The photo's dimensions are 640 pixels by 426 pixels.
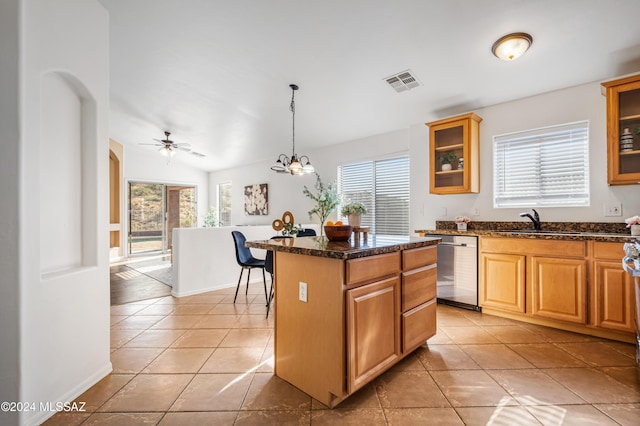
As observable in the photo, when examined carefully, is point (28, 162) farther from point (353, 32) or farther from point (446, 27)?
point (446, 27)

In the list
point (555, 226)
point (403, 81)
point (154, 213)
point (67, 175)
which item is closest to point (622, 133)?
point (555, 226)

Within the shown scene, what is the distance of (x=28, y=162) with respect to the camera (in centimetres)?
154

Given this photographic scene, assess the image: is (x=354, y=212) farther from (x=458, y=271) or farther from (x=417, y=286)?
(x=458, y=271)

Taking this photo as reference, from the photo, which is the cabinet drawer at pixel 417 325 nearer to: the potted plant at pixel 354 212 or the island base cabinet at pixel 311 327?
the island base cabinet at pixel 311 327

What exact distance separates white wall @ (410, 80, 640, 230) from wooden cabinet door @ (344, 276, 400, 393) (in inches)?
93.0

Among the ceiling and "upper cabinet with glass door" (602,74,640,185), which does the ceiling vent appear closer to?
the ceiling

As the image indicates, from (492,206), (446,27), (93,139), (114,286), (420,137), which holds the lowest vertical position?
(114,286)

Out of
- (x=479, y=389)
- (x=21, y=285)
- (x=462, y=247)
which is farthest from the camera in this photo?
(x=462, y=247)

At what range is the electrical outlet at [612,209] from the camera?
9.29 feet

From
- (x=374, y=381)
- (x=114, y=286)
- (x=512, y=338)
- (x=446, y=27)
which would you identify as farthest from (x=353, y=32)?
(x=114, y=286)

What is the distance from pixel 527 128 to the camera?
336 cm

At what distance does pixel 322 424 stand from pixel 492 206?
3198 millimetres

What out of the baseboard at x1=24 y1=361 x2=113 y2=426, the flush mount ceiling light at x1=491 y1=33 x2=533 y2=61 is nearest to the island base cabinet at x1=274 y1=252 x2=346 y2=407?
the baseboard at x1=24 y1=361 x2=113 y2=426

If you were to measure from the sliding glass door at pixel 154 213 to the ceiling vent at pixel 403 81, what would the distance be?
278 inches
